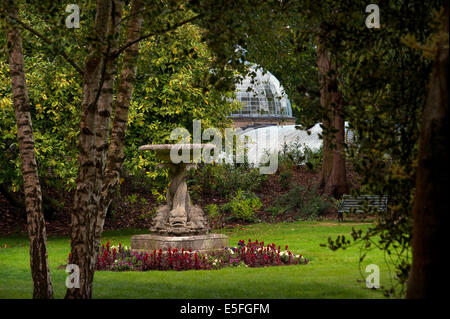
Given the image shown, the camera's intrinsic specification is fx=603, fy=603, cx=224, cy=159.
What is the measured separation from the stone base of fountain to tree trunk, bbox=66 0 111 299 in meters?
5.41

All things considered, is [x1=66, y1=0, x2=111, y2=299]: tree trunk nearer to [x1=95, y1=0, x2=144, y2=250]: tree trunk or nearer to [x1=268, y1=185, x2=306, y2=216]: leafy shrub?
[x1=95, y1=0, x2=144, y2=250]: tree trunk

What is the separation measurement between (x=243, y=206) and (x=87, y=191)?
15.5 metres

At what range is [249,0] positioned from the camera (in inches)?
237

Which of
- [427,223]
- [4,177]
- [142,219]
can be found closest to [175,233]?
[4,177]

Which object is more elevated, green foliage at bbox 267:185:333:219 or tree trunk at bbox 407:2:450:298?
tree trunk at bbox 407:2:450:298

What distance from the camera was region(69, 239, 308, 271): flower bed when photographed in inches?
455

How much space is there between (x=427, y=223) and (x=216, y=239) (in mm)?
8261

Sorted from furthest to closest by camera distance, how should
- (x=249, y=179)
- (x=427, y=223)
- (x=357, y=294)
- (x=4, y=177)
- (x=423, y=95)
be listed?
(x=249, y=179) → (x=4, y=177) → (x=357, y=294) → (x=423, y=95) → (x=427, y=223)

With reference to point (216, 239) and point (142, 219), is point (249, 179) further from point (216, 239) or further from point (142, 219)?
point (216, 239)
